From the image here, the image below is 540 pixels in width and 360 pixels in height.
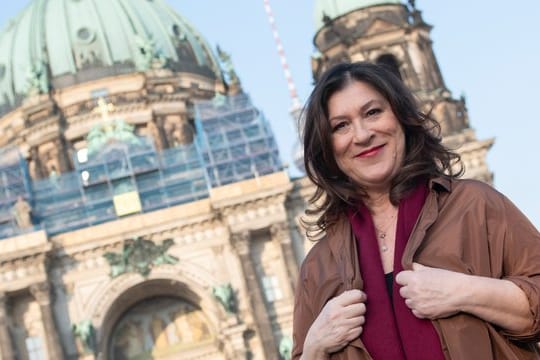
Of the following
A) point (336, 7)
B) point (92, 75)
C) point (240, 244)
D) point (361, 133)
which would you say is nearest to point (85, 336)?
point (240, 244)

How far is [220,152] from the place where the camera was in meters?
33.7

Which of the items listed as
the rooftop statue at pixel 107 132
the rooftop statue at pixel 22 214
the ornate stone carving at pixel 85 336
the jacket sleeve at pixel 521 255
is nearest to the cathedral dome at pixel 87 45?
the rooftop statue at pixel 107 132

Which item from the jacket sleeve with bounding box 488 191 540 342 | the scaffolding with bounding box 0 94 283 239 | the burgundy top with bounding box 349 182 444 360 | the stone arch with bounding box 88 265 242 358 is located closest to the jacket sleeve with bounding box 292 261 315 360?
the burgundy top with bounding box 349 182 444 360

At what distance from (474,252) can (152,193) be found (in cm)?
3161

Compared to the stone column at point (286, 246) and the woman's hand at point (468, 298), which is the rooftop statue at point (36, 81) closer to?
the stone column at point (286, 246)

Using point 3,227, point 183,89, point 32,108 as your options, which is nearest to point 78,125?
point 32,108

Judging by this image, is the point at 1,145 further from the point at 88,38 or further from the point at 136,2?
the point at 136,2

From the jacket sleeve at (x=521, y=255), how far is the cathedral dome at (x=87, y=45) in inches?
1508

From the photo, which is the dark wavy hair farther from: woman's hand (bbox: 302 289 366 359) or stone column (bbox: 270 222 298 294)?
stone column (bbox: 270 222 298 294)

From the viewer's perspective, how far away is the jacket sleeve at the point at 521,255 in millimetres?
2850

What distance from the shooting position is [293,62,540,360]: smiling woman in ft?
9.30

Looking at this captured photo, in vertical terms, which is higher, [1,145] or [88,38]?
[88,38]

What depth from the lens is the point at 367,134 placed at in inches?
→ 125

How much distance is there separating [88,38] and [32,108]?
5.20 m
